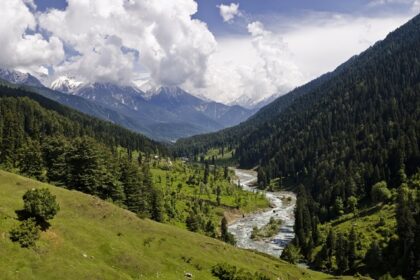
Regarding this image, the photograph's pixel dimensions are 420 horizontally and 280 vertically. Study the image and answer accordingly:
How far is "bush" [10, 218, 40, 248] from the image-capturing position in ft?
184

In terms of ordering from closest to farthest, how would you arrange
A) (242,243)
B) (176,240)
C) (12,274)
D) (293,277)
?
(12,274), (176,240), (293,277), (242,243)

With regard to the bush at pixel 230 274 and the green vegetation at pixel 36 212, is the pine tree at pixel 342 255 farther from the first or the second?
the green vegetation at pixel 36 212

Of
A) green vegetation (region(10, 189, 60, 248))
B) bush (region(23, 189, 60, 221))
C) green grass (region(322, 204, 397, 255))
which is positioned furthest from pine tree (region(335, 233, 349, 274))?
bush (region(23, 189, 60, 221))

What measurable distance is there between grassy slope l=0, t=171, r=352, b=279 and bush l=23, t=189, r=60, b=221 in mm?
2369

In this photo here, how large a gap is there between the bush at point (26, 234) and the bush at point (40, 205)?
264cm

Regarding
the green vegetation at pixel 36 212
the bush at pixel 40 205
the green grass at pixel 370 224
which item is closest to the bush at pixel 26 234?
the green vegetation at pixel 36 212

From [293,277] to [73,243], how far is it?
1717 inches

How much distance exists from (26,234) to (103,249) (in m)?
11.7

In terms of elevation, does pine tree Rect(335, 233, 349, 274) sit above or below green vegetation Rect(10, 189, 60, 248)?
below

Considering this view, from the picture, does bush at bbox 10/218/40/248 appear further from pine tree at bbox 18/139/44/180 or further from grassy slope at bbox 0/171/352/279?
pine tree at bbox 18/139/44/180

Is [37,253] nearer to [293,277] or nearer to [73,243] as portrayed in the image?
[73,243]

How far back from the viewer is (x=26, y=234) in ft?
187

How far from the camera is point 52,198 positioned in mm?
63250

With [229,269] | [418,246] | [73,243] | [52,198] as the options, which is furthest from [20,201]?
[418,246]
